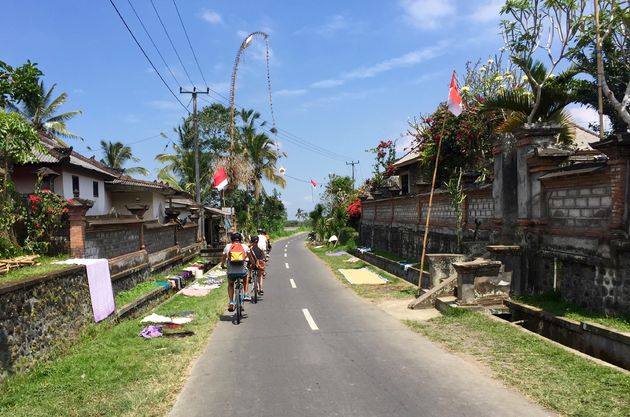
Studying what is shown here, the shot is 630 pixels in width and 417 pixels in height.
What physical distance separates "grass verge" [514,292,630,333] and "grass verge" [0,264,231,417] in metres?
6.18

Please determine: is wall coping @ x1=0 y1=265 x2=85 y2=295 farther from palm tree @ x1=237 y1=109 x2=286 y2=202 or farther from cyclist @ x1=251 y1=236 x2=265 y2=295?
palm tree @ x1=237 y1=109 x2=286 y2=202

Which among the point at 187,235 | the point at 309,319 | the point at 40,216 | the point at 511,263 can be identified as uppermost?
the point at 40,216

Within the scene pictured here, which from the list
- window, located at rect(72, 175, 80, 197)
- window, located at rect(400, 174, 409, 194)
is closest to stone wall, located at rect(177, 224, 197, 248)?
window, located at rect(72, 175, 80, 197)

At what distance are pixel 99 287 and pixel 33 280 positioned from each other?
3002mm

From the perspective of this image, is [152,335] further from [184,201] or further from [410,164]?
[184,201]

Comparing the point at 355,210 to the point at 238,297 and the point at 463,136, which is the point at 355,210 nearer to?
the point at 463,136

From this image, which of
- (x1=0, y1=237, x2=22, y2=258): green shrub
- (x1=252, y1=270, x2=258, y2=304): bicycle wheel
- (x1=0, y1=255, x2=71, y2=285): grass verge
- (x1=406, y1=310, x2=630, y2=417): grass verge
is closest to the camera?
(x1=406, y1=310, x2=630, y2=417): grass verge

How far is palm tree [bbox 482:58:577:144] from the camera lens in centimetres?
1330

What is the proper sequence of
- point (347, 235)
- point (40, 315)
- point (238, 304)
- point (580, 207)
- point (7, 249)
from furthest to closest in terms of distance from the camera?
point (347, 235), point (238, 304), point (7, 249), point (580, 207), point (40, 315)

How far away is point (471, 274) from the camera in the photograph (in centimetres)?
1020

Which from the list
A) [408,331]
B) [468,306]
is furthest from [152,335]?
[468,306]

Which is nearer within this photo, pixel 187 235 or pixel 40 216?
pixel 40 216

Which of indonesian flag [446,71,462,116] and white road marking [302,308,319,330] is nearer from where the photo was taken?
white road marking [302,308,319,330]

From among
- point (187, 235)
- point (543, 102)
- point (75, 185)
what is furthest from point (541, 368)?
point (187, 235)
